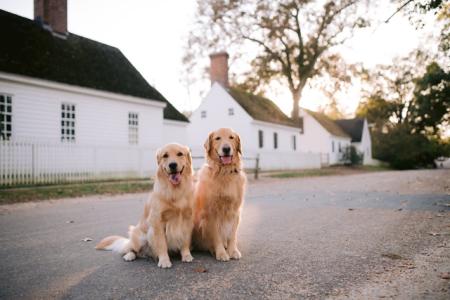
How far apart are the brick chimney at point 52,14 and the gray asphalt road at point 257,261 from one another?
15.7m

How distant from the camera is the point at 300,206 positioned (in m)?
8.15

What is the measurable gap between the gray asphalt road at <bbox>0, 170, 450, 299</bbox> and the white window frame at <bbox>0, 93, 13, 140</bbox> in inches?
365

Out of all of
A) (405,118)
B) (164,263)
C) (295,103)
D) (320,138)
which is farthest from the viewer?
(405,118)

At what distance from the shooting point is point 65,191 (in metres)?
11.3

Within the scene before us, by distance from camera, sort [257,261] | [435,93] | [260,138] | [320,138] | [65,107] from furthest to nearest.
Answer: [320,138]
[435,93]
[260,138]
[65,107]
[257,261]

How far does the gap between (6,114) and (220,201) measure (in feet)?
47.3

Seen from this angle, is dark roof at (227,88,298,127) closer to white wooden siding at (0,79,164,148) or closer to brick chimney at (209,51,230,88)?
brick chimney at (209,51,230,88)

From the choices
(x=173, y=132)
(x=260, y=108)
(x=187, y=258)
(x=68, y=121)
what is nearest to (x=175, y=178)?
(x=187, y=258)

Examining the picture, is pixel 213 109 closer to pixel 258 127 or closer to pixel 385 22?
pixel 258 127

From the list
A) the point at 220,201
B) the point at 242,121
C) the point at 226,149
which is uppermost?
the point at 242,121

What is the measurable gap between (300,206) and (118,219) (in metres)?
4.38

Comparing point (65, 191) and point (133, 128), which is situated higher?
point (133, 128)

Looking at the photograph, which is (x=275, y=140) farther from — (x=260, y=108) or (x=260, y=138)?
(x=260, y=108)

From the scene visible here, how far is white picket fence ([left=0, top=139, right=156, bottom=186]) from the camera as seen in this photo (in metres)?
12.2
